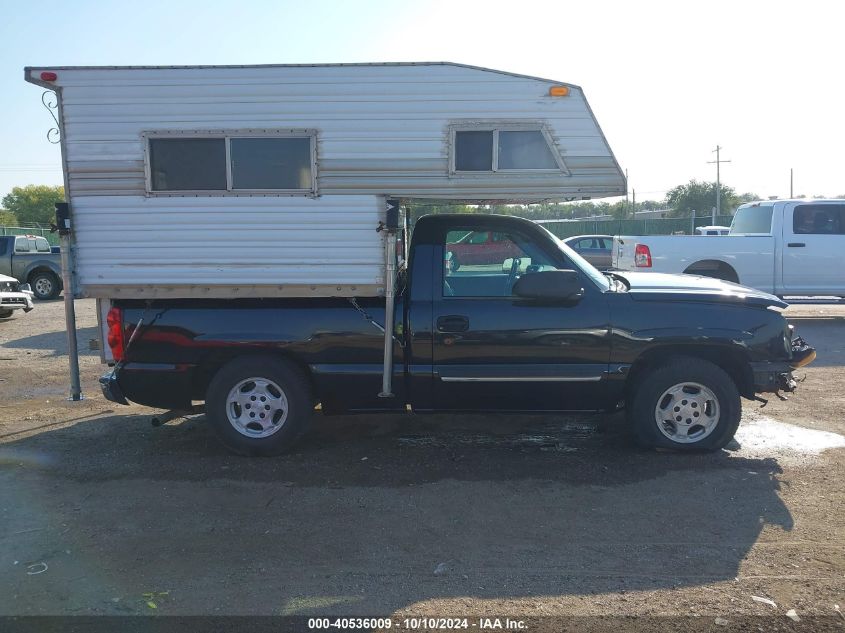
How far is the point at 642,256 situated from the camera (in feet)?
37.6

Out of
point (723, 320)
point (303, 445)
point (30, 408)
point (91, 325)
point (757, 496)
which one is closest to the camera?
point (757, 496)

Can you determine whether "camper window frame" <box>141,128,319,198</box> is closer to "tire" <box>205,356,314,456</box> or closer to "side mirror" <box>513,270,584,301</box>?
"tire" <box>205,356,314,456</box>

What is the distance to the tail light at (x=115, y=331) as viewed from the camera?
5355 millimetres

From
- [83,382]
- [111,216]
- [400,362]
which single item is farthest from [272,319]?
[83,382]

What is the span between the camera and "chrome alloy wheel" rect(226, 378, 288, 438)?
5.38 m

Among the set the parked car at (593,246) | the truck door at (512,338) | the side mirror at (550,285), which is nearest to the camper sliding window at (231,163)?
the truck door at (512,338)

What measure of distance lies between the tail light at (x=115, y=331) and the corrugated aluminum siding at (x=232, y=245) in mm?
206

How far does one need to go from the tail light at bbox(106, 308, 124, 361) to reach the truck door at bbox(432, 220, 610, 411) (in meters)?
2.47

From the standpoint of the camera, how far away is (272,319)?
5.30 metres

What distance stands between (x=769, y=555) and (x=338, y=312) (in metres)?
3.30

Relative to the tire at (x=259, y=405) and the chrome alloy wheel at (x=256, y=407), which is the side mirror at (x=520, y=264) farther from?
the chrome alloy wheel at (x=256, y=407)

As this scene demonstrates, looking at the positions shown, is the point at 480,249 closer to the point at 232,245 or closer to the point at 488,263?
the point at 488,263

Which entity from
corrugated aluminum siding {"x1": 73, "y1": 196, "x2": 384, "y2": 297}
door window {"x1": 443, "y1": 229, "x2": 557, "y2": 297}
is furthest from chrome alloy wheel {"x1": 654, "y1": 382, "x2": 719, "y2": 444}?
corrugated aluminum siding {"x1": 73, "y1": 196, "x2": 384, "y2": 297}

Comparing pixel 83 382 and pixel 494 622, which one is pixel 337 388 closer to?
pixel 494 622
